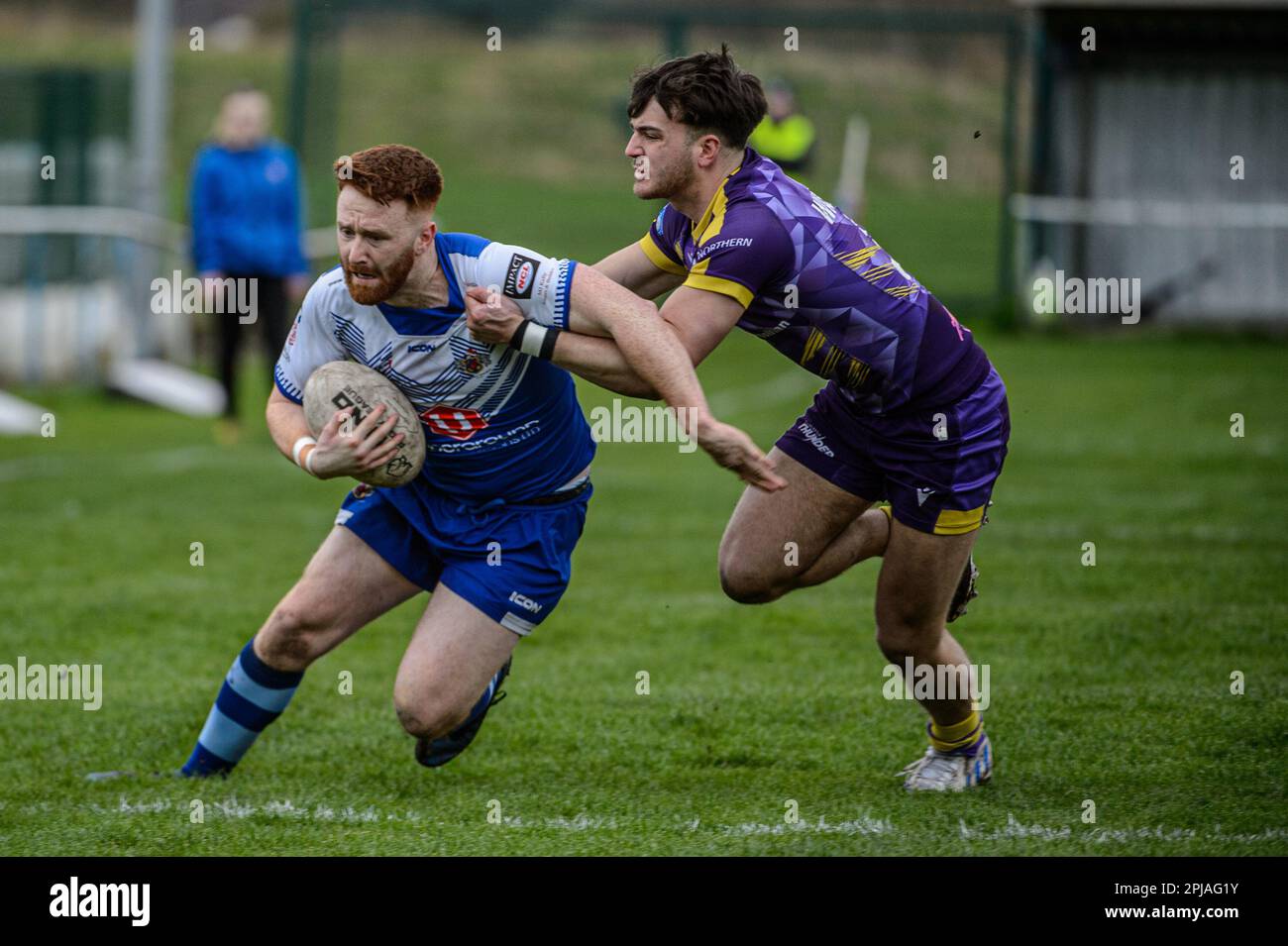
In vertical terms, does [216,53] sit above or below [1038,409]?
above

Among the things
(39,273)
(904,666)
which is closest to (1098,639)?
(904,666)

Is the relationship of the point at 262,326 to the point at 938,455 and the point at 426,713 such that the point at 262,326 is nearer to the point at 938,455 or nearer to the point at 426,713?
the point at 426,713

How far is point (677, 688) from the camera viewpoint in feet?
24.0

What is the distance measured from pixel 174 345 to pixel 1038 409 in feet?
29.6

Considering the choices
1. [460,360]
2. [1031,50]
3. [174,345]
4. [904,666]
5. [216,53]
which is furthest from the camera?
[216,53]

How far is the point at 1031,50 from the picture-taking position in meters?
21.0

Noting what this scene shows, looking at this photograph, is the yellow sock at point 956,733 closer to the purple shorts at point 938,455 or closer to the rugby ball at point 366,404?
the purple shorts at point 938,455

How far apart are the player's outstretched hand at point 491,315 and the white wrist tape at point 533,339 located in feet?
0.12

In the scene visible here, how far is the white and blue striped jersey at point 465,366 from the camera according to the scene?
5.39m

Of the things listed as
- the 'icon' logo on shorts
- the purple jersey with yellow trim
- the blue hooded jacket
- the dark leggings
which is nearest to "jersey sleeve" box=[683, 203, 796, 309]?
the purple jersey with yellow trim

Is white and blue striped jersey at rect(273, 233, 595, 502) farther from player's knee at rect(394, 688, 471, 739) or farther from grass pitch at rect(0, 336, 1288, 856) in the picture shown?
grass pitch at rect(0, 336, 1288, 856)

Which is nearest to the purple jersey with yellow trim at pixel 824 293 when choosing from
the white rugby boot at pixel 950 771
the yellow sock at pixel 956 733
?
the yellow sock at pixel 956 733

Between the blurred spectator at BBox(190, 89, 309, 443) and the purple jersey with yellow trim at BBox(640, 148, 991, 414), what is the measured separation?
8.51m

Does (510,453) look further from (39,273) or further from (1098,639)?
(39,273)
